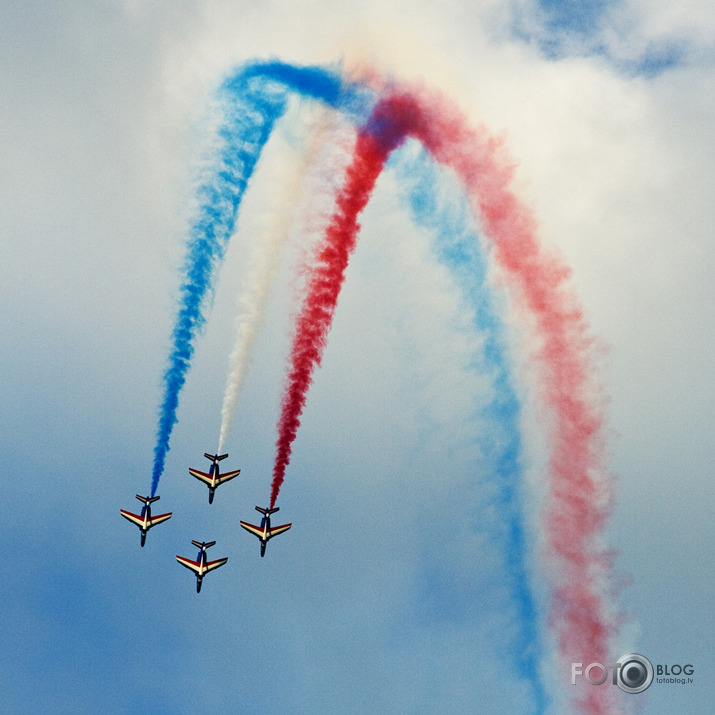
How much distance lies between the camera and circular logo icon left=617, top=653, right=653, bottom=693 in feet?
165

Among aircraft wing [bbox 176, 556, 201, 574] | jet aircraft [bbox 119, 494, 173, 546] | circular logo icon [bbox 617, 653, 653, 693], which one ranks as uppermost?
jet aircraft [bbox 119, 494, 173, 546]

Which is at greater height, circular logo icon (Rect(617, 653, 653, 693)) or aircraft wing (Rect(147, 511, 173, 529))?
aircraft wing (Rect(147, 511, 173, 529))

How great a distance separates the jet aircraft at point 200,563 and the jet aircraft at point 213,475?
120 inches

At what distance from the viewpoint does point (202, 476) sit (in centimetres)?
5031

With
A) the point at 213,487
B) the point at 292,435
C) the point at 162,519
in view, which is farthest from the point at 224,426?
the point at 162,519

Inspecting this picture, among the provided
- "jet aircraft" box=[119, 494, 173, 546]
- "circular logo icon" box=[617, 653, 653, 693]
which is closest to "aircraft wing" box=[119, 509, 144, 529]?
"jet aircraft" box=[119, 494, 173, 546]

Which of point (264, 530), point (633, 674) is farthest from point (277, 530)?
point (633, 674)

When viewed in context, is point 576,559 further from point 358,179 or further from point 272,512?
point 358,179

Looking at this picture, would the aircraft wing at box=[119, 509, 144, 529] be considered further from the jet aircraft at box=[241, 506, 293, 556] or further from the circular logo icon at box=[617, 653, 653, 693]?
the circular logo icon at box=[617, 653, 653, 693]

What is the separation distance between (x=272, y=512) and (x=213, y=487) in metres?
3.28

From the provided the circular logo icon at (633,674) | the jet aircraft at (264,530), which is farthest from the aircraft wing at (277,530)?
the circular logo icon at (633,674)

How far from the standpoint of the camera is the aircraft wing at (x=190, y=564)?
51.9 m

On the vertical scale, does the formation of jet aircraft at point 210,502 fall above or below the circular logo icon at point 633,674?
above

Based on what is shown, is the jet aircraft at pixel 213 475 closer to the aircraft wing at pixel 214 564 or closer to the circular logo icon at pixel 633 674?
the aircraft wing at pixel 214 564
